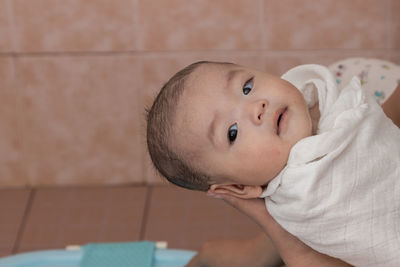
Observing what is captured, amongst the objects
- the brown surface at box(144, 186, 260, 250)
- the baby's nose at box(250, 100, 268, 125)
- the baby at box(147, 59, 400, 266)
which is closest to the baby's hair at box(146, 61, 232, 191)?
the baby at box(147, 59, 400, 266)

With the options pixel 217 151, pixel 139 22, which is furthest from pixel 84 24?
pixel 217 151

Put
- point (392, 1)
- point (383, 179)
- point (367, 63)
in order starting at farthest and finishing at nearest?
point (392, 1)
point (367, 63)
point (383, 179)

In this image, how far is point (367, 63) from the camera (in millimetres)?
1594

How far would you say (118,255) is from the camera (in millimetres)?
1709

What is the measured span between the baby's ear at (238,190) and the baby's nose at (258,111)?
12 centimetres

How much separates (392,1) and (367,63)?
1.68 ft

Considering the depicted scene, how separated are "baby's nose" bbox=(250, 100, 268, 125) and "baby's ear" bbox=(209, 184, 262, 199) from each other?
12 cm

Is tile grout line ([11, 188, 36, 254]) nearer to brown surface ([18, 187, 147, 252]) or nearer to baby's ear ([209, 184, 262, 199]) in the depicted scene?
brown surface ([18, 187, 147, 252])

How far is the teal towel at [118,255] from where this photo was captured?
1687 mm

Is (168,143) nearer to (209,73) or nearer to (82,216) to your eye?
(209,73)

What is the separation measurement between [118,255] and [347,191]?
680mm

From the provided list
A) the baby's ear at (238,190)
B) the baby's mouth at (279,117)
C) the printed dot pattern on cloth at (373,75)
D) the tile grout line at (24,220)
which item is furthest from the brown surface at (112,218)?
the baby's mouth at (279,117)

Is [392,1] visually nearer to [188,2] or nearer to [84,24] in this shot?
[188,2]

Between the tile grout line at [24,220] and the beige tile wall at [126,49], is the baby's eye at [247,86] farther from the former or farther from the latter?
the tile grout line at [24,220]
